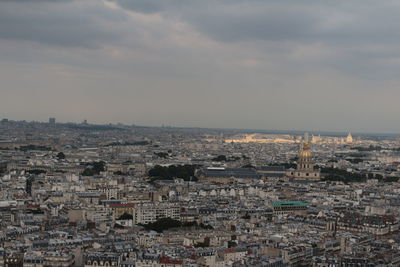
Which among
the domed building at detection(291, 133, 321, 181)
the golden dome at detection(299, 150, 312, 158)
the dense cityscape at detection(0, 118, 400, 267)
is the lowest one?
the dense cityscape at detection(0, 118, 400, 267)

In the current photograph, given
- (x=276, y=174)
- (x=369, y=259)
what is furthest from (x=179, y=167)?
(x=369, y=259)

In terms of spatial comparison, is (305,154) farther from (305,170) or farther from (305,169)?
Answer: (305,170)

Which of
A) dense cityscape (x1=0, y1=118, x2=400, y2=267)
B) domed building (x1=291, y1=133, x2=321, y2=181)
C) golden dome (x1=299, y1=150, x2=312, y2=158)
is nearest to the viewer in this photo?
dense cityscape (x1=0, y1=118, x2=400, y2=267)

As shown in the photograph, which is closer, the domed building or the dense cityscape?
the dense cityscape

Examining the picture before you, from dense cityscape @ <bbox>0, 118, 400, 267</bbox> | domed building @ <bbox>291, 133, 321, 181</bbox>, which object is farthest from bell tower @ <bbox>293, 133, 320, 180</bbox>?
dense cityscape @ <bbox>0, 118, 400, 267</bbox>

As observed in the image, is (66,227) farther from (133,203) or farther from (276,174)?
(276,174)

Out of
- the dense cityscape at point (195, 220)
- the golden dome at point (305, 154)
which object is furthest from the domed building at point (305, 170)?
the dense cityscape at point (195, 220)

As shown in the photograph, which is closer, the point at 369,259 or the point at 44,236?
the point at 369,259

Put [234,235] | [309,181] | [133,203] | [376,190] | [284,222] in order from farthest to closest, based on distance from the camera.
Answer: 1. [309,181]
2. [376,190]
3. [133,203]
4. [284,222]
5. [234,235]

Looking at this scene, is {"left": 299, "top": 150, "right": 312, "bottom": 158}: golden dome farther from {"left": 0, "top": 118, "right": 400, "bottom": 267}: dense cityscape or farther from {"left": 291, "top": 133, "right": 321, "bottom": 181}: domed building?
{"left": 0, "top": 118, "right": 400, "bottom": 267}: dense cityscape

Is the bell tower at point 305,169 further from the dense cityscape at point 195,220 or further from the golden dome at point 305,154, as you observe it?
the dense cityscape at point 195,220

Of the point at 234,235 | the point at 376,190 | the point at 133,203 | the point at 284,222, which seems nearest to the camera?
the point at 234,235
